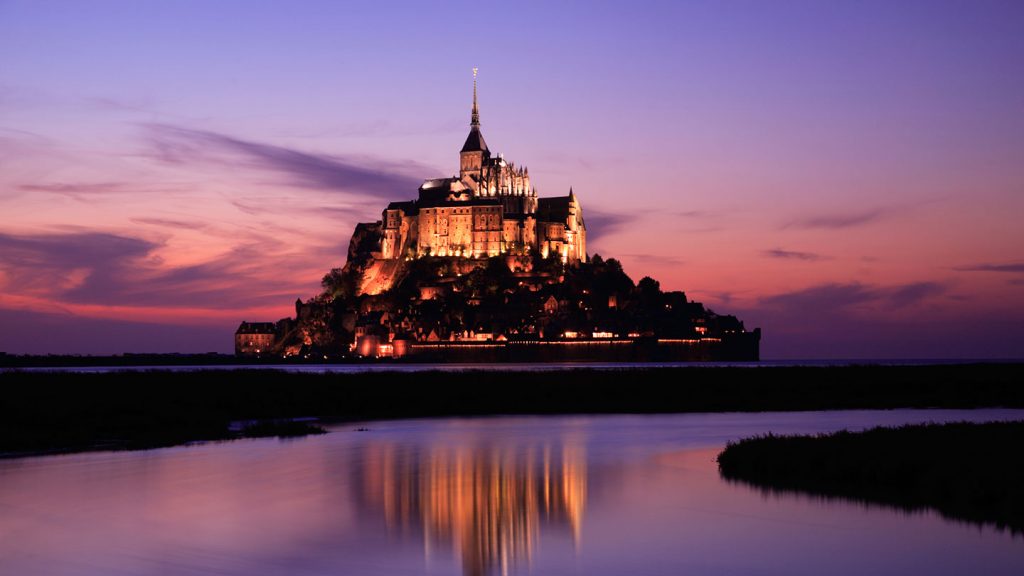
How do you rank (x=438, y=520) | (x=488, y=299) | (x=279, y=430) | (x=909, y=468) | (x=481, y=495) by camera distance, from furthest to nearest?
(x=488, y=299)
(x=279, y=430)
(x=481, y=495)
(x=909, y=468)
(x=438, y=520)

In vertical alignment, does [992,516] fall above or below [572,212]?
below

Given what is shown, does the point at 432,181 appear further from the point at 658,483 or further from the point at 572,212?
Answer: the point at 658,483

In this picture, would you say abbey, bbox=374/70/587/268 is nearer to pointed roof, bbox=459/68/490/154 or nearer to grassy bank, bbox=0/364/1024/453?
pointed roof, bbox=459/68/490/154

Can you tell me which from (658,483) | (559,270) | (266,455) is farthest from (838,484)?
(559,270)

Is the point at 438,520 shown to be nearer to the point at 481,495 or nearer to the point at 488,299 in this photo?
the point at 481,495

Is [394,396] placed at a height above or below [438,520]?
above

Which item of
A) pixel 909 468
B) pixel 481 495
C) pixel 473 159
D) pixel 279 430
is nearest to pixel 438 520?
pixel 481 495

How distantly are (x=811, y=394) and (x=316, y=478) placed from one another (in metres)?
30.0

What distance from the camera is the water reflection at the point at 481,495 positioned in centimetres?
1413

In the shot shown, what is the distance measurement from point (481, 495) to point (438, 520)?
108 inches

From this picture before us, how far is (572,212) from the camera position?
151 m

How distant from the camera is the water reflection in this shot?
14.1m

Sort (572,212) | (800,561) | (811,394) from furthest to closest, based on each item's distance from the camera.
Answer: (572,212) → (811,394) → (800,561)

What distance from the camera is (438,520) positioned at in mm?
16016
